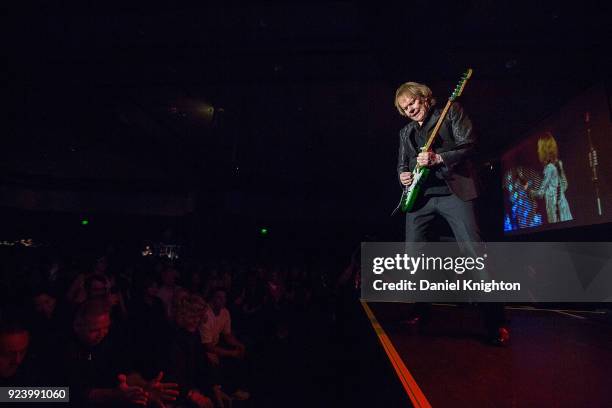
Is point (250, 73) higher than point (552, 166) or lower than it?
higher

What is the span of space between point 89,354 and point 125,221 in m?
12.1

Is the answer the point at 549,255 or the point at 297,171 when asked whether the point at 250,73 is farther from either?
the point at 297,171

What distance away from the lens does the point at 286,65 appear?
4512 millimetres

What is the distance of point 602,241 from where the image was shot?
491 centimetres

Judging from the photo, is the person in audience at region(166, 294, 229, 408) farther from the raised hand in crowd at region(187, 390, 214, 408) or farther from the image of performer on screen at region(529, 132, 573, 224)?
A: the image of performer on screen at region(529, 132, 573, 224)

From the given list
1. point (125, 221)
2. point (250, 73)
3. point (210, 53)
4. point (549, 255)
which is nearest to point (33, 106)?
point (210, 53)

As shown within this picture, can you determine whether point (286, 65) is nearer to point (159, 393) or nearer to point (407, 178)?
point (407, 178)

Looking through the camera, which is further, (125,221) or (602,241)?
(125,221)

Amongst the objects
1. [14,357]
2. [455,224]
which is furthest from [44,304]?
[455,224]

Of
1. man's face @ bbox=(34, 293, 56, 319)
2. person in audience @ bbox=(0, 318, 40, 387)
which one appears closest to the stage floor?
person in audience @ bbox=(0, 318, 40, 387)

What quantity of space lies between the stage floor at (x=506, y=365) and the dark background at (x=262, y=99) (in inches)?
104

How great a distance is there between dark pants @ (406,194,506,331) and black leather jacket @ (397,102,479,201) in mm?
82

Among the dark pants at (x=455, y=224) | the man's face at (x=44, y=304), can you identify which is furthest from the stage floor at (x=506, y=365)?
the man's face at (x=44, y=304)

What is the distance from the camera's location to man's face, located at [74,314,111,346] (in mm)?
2174
